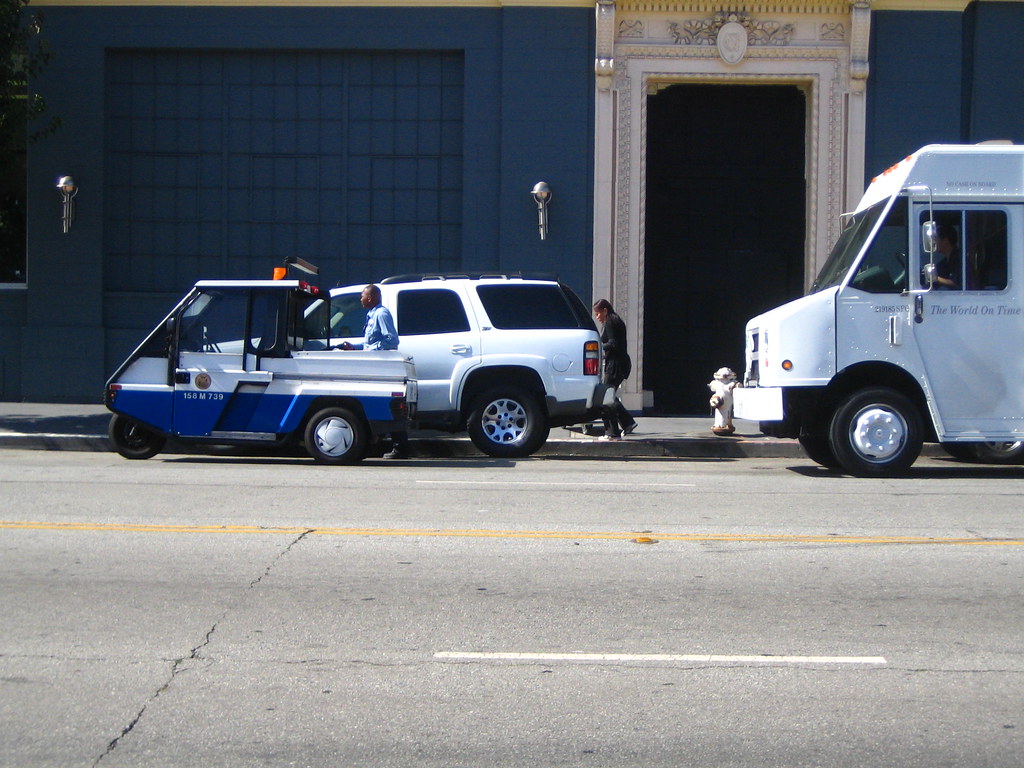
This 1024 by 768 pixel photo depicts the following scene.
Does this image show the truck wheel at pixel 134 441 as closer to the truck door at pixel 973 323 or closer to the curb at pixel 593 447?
the curb at pixel 593 447

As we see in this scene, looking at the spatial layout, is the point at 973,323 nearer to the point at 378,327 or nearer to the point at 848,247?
the point at 848,247

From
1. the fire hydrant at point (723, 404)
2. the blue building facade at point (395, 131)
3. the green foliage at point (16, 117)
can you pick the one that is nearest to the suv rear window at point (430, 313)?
the fire hydrant at point (723, 404)

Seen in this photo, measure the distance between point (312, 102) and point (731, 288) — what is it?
789cm

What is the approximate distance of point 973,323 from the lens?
11.6 metres

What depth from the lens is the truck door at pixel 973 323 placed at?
11.6 metres

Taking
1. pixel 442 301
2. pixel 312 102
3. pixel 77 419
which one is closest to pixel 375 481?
pixel 442 301

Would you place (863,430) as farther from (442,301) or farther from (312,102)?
(312,102)

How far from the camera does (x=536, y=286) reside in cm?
1380

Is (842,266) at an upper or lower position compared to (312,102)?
lower

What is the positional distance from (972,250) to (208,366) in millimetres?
7705

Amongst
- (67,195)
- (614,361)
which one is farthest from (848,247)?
(67,195)

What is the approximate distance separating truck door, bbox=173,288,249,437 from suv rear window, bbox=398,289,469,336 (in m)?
2.08

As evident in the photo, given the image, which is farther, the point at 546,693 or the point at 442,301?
the point at 442,301

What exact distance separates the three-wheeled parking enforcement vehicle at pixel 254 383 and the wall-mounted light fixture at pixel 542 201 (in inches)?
286
